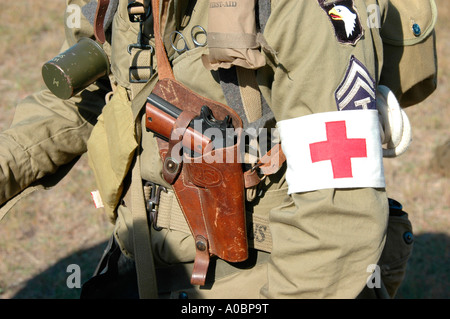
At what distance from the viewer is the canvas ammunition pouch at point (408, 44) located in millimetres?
1843

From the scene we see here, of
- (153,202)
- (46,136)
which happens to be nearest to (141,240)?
(153,202)

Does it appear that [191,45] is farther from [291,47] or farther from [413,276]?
[413,276]

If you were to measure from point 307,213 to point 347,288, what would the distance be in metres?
0.26

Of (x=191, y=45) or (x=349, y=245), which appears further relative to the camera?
(x=191, y=45)

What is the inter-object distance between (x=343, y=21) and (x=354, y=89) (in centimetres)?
19

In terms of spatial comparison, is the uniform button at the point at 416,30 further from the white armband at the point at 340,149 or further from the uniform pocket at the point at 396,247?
the uniform pocket at the point at 396,247

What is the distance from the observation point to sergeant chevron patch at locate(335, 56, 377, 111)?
1.47 m

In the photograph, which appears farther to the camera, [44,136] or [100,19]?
[44,136]

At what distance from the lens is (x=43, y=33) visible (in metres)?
7.06

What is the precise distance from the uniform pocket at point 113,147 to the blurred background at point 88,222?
43.5 inches

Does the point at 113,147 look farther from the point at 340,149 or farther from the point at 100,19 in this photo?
the point at 340,149

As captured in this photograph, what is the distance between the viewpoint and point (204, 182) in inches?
68.6

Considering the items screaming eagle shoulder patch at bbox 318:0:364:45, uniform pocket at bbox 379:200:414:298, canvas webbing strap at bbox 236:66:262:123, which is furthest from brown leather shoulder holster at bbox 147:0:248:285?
uniform pocket at bbox 379:200:414:298
